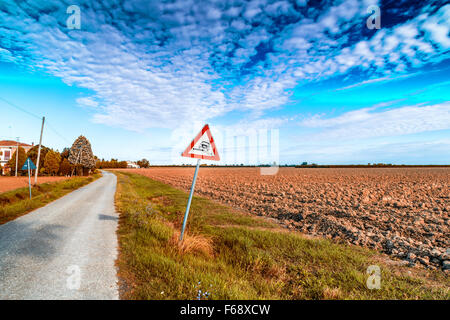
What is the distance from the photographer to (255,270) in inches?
187

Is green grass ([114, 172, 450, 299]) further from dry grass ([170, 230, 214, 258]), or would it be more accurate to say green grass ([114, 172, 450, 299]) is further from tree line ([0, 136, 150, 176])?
tree line ([0, 136, 150, 176])

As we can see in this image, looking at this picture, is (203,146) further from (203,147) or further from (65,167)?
(65,167)

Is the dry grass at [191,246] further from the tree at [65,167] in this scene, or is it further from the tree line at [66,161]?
the tree at [65,167]

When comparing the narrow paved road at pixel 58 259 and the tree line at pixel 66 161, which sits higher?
the tree line at pixel 66 161

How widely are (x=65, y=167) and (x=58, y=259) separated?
2293 inches

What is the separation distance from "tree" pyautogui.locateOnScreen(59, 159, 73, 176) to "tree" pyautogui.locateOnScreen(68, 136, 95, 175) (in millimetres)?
1794

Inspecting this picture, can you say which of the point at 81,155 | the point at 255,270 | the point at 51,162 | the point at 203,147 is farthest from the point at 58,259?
the point at 51,162

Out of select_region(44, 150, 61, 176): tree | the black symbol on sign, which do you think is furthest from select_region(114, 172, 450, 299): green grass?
select_region(44, 150, 61, 176): tree

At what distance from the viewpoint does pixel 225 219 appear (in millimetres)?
9953

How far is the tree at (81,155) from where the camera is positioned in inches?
1954

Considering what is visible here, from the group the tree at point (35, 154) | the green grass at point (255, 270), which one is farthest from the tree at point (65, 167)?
the green grass at point (255, 270)

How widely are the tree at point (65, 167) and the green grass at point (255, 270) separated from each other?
5591 centimetres
